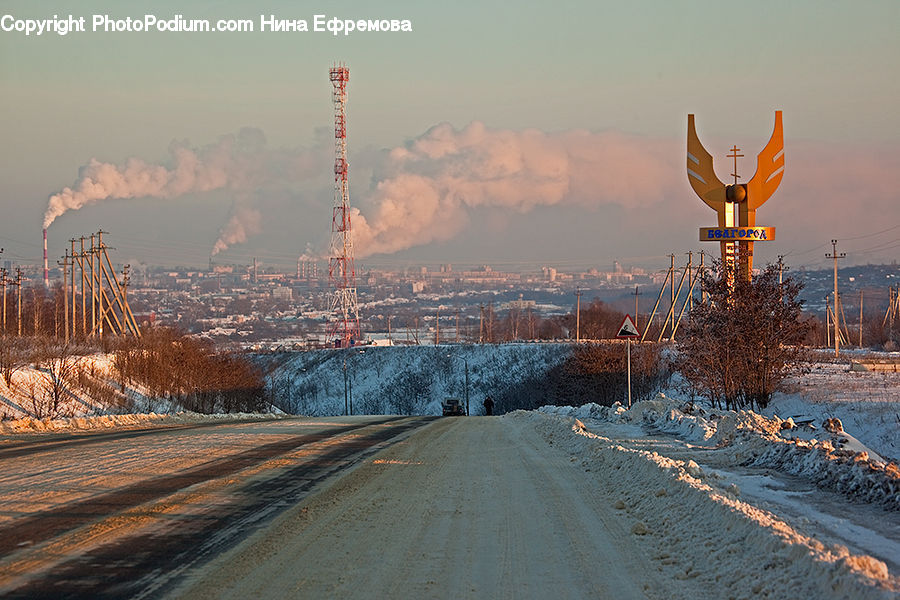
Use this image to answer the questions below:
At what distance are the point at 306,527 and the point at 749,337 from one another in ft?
70.9

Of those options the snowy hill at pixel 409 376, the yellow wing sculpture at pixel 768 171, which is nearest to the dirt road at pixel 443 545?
the yellow wing sculpture at pixel 768 171

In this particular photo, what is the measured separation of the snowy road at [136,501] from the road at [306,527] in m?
0.03

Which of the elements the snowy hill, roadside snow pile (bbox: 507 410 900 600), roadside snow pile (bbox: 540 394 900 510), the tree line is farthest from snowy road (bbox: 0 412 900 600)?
the snowy hill

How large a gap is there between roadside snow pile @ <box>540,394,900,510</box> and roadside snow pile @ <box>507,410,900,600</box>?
1451mm

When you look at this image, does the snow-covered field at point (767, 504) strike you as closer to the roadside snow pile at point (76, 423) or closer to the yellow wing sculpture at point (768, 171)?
the roadside snow pile at point (76, 423)

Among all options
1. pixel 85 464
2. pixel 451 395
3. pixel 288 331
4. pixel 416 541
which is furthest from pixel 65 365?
pixel 288 331

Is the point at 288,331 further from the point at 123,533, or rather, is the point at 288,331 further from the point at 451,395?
the point at 123,533

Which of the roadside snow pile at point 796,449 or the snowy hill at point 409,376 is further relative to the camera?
the snowy hill at point 409,376

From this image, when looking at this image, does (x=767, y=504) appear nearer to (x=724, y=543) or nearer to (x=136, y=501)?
(x=724, y=543)

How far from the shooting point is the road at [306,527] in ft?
25.2

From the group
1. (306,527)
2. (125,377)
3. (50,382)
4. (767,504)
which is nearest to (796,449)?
(767,504)

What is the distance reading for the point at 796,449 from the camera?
1378cm

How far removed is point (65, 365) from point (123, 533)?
35.3 m

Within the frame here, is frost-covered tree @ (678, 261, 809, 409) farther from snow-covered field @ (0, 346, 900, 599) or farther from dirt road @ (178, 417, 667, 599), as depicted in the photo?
dirt road @ (178, 417, 667, 599)
